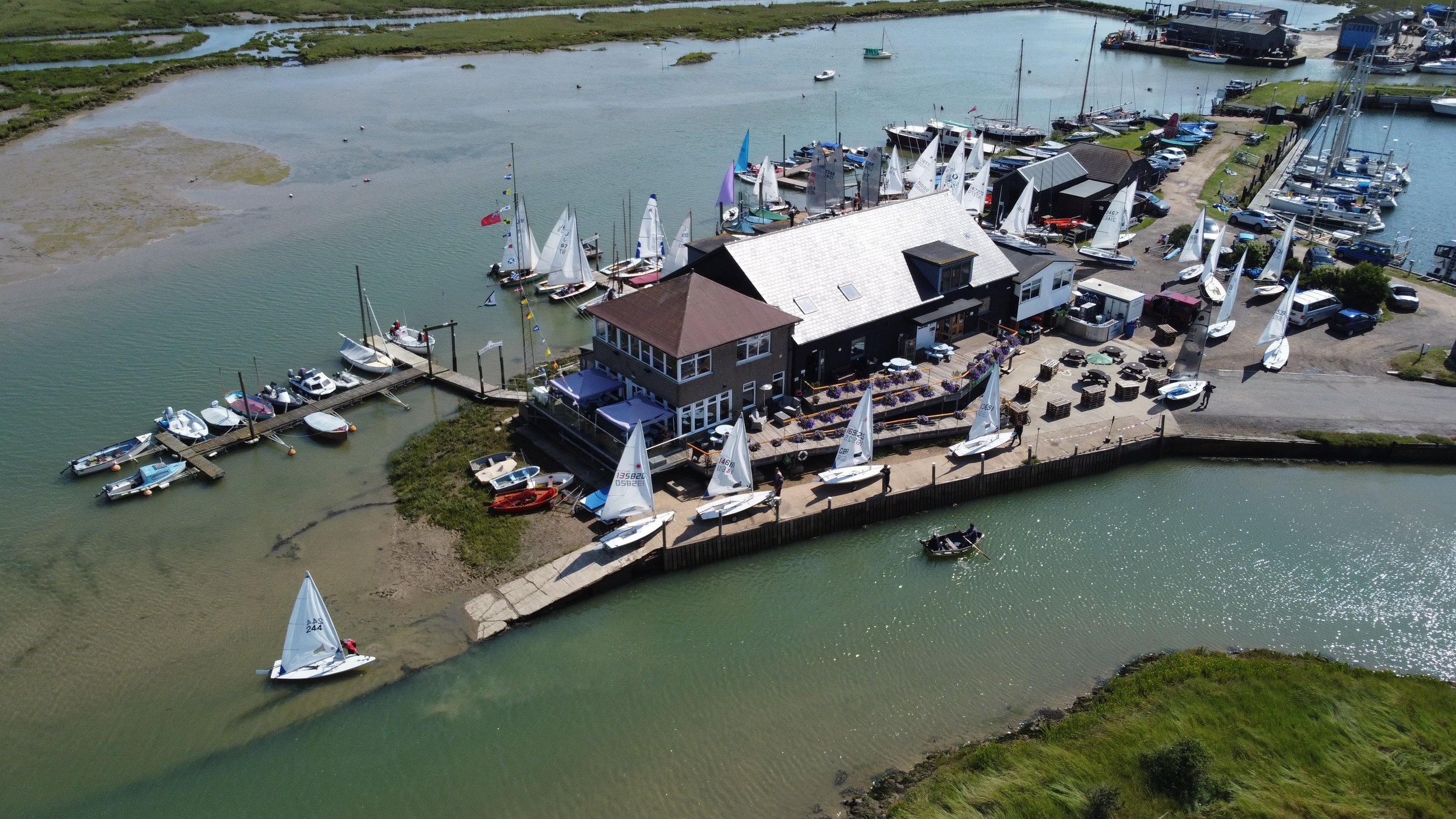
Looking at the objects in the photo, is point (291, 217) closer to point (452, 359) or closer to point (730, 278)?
point (452, 359)

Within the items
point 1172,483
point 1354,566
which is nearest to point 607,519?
point 1172,483

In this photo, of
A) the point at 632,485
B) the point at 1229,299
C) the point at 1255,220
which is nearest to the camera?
the point at 632,485

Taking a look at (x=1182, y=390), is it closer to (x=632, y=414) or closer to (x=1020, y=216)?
(x=1020, y=216)

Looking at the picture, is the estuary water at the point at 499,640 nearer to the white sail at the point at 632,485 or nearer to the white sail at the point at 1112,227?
the white sail at the point at 632,485

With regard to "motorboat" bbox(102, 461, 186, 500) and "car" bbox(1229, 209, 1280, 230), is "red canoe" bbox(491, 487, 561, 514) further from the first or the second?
"car" bbox(1229, 209, 1280, 230)

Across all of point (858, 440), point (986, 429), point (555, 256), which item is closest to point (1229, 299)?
point (986, 429)
